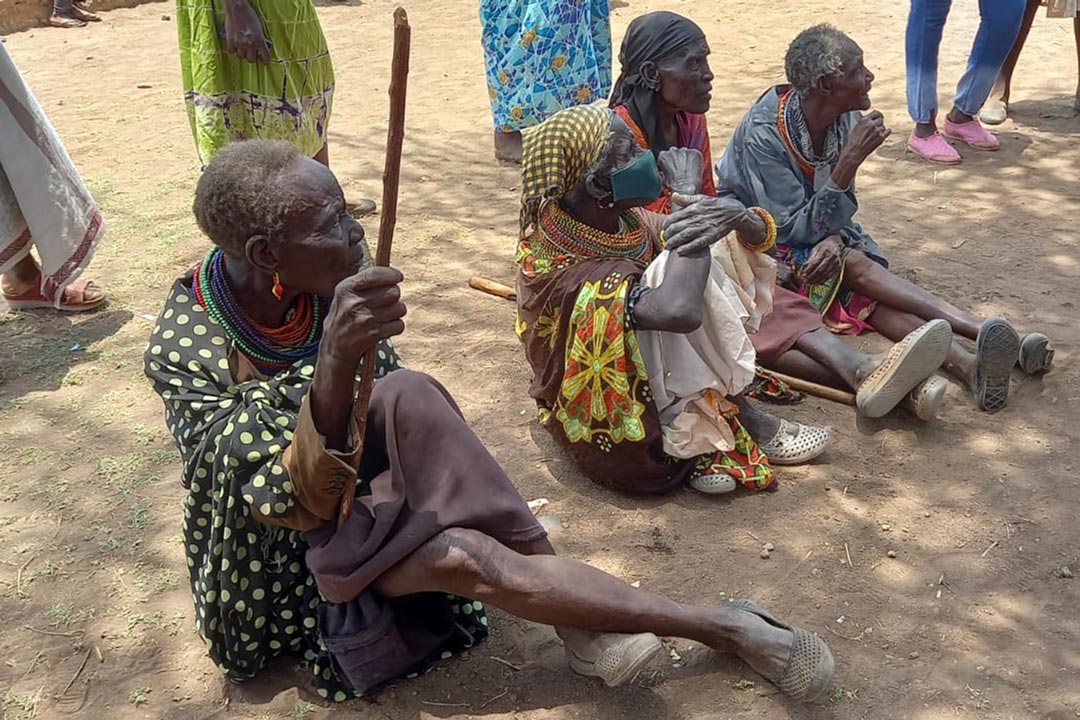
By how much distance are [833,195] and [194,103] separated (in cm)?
255

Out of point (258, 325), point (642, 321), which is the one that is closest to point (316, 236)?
point (258, 325)

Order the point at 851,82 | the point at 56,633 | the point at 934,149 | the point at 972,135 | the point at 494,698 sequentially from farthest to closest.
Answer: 1. the point at 972,135
2. the point at 934,149
3. the point at 851,82
4. the point at 56,633
5. the point at 494,698

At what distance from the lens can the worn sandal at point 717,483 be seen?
3.12 metres

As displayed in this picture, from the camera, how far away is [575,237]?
3.09 meters

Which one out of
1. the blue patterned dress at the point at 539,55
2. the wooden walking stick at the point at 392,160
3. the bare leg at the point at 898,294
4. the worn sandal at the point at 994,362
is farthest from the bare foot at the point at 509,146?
the wooden walking stick at the point at 392,160

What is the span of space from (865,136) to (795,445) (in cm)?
115

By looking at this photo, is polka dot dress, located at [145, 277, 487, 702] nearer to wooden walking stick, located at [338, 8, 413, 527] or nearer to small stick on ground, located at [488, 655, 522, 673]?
small stick on ground, located at [488, 655, 522, 673]

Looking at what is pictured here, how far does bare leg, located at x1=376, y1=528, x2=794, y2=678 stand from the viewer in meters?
2.23

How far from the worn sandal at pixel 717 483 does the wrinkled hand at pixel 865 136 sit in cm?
131

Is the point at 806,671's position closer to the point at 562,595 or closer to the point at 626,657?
the point at 626,657

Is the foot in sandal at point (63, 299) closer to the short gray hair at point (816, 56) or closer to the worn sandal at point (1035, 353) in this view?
the short gray hair at point (816, 56)

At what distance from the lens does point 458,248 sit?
16.1 feet

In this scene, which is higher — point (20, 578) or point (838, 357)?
point (838, 357)

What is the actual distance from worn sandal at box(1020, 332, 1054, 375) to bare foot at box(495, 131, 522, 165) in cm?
309
